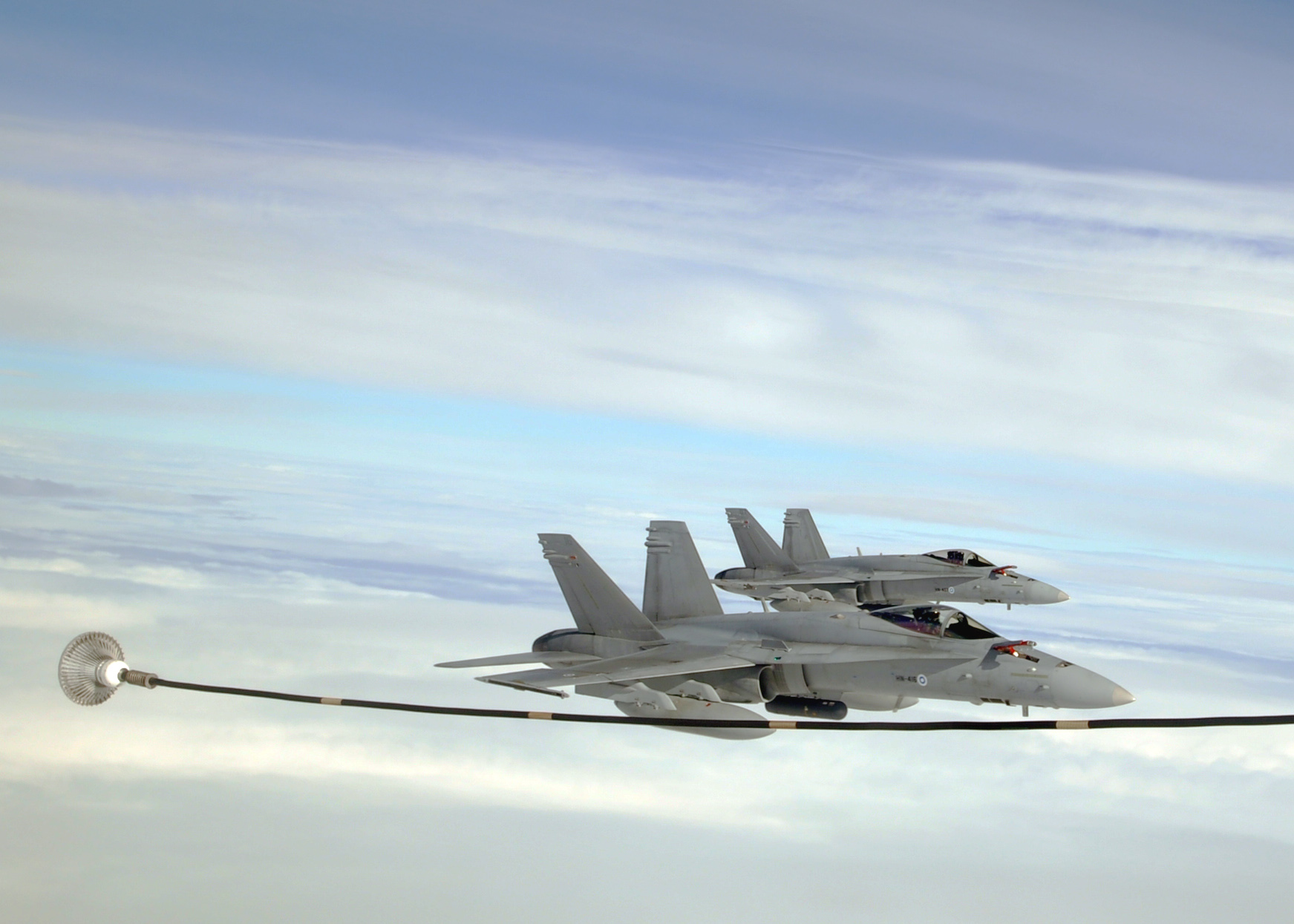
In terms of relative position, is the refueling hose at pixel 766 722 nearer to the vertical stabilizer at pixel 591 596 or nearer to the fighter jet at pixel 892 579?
the vertical stabilizer at pixel 591 596

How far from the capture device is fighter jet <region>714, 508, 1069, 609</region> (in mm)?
35844

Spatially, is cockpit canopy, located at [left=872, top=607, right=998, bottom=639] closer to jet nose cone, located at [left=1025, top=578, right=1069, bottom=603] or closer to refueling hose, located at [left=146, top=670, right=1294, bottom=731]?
refueling hose, located at [left=146, top=670, right=1294, bottom=731]

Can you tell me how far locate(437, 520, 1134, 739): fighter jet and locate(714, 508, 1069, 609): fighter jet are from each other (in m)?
13.9

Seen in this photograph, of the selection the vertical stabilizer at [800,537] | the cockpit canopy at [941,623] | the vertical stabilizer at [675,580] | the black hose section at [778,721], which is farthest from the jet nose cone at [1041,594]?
the black hose section at [778,721]

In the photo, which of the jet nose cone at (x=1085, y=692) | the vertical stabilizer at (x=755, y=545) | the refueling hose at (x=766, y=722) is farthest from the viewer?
the vertical stabilizer at (x=755, y=545)

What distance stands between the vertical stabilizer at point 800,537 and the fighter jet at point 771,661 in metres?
18.6

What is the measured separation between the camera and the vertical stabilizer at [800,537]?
41.4 metres

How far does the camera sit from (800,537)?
136ft

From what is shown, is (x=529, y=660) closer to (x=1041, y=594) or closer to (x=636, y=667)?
(x=636, y=667)

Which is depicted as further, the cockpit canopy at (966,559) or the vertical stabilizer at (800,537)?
the vertical stabilizer at (800,537)

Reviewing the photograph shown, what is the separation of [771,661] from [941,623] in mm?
3027

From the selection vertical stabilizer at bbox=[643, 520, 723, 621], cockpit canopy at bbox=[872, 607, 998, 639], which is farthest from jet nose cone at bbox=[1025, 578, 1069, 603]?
cockpit canopy at bbox=[872, 607, 998, 639]

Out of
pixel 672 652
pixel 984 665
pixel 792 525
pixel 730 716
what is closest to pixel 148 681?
pixel 730 716

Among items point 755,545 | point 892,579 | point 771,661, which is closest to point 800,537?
point 755,545
